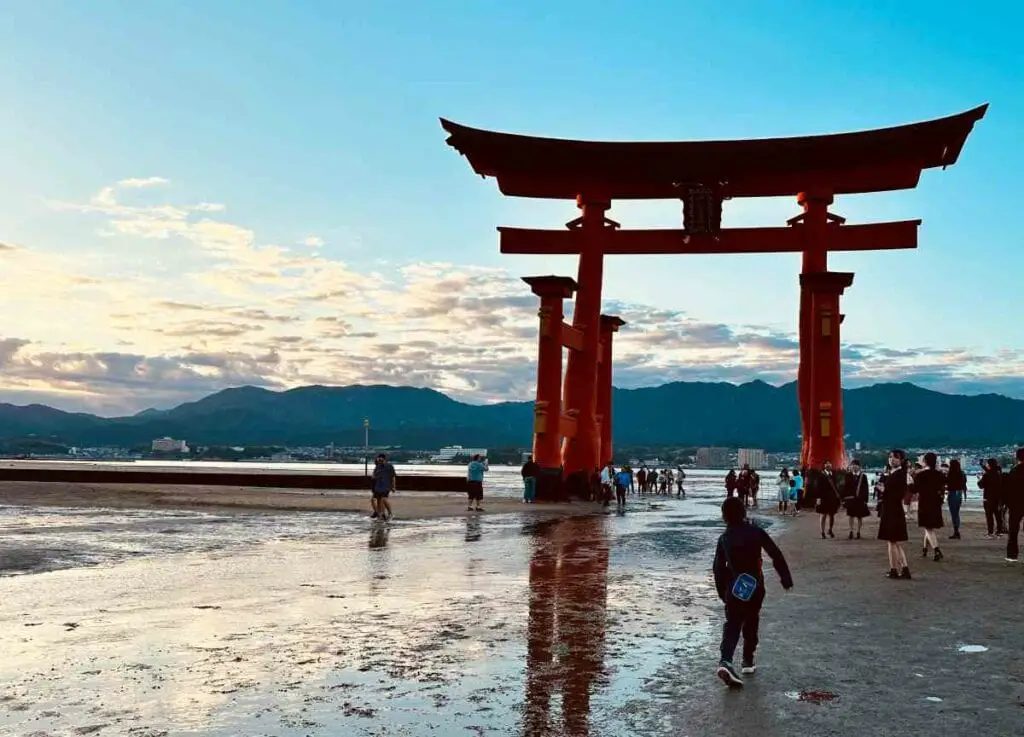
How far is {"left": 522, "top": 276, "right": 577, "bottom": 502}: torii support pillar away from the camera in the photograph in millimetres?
30781

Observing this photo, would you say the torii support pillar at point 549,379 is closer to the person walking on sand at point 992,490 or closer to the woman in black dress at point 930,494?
the person walking on sand at point 992,490

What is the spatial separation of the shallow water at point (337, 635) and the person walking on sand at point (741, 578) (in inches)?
26.3

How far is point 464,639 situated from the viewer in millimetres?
7645

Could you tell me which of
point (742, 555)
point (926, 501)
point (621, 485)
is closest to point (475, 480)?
point (621, 485)

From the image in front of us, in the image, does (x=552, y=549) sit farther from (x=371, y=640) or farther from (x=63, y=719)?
(x=63, y=719)

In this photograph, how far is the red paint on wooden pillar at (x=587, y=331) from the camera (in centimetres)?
3325

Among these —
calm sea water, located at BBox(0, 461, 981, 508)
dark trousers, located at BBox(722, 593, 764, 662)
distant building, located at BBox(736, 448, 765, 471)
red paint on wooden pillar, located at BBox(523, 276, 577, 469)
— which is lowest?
calm sea water, located at BBox(0, 461, 981, 508)

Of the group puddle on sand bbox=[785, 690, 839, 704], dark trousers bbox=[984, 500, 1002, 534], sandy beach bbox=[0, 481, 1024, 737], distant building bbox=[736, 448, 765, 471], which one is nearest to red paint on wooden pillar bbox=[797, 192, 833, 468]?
distant building bbox=[736, 448, 765, 471]

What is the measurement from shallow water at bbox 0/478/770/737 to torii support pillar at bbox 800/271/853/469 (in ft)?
55.4

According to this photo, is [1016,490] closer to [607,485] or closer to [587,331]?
[607,485]

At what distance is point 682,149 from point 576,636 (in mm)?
25645

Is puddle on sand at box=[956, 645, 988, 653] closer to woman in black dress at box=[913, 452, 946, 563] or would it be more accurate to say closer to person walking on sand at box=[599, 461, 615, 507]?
woman in black dress at box=[913, 452, 946, 563]

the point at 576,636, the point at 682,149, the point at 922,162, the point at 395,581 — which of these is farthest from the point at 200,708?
the point at 922,162

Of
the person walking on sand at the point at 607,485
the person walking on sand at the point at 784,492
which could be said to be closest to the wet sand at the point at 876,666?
the person walking on sand at the point at 784,492
